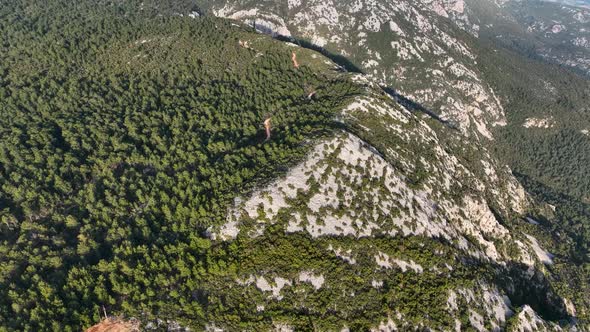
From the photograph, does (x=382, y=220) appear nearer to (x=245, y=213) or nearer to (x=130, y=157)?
(x=245, y=213)

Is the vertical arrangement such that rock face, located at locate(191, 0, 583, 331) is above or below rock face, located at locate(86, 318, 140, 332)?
above

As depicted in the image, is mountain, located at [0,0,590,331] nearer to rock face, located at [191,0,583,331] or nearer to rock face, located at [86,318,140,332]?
rock face, located at [191,0,583,331]

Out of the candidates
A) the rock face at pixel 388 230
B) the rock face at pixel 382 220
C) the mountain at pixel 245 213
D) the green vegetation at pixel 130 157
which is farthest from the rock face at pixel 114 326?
the rock face at pixel 388 230

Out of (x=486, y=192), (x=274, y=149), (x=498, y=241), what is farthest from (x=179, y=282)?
(x=486, y=192)

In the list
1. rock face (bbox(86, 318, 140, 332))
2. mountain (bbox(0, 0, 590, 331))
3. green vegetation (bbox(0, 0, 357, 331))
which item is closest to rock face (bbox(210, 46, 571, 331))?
mountain (bbox(0, 0, 590, 331))

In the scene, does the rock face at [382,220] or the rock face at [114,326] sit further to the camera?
the rock face at [382,220]

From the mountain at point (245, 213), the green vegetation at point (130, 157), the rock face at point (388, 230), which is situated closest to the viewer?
the green vegetation at point (130, 157)

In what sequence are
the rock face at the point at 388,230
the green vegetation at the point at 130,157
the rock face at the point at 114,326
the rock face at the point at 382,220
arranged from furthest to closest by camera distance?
the rock face at the point at 382,220 → the rock face at the point at 388,230 → the green vegetation at the point at 130,157 → the rock face at the point at 114,326

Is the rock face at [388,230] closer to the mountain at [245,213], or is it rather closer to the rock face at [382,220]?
the rock face at [382,220]

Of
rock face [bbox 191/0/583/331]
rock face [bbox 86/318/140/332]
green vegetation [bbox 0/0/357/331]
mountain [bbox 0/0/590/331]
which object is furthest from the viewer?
rock face [bbox 191/0/583/331]

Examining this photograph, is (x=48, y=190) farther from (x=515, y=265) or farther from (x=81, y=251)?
(x=515, y=265)
